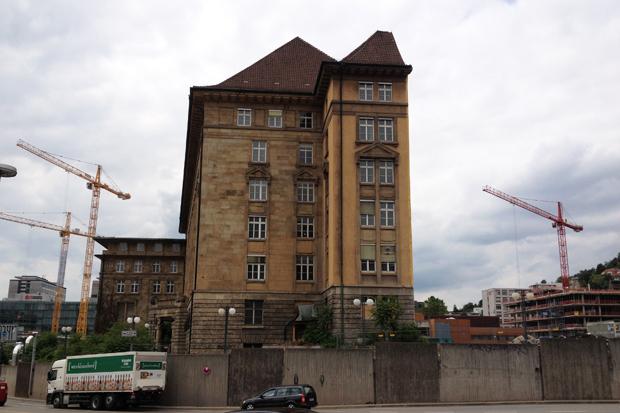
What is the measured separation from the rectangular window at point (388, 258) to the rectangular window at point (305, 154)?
453 inches

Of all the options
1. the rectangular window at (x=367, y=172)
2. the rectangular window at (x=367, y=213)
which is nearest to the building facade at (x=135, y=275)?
the rectangular window at (x=367, y=213)

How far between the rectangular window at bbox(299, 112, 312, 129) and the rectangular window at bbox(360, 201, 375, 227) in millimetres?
10637

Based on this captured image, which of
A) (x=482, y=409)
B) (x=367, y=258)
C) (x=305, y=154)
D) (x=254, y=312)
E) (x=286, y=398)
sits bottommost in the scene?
(x=482, y=409)

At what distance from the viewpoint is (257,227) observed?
176ft

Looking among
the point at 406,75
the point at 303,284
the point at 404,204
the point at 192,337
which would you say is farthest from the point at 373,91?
the point at 192,337

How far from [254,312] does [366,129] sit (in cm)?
Result: 1806

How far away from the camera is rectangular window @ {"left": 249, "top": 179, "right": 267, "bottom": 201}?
5400cm

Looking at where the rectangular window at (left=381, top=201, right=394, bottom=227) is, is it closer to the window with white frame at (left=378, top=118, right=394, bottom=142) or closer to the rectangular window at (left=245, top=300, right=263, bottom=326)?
the window with white frame at (left=378, top=118, right=394, bottom=142)

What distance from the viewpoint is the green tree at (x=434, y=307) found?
166 m

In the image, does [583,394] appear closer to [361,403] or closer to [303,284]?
[361,403]

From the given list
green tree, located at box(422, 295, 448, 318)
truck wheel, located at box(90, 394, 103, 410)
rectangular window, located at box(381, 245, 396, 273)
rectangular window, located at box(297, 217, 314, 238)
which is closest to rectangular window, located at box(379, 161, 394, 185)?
rectangular window, located at box(381, 245, 396, 273)

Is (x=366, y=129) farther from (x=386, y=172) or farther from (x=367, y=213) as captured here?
(x=367, y=213)

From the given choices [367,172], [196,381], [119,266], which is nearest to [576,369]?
[196,381]

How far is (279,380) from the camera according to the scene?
3453 cm
